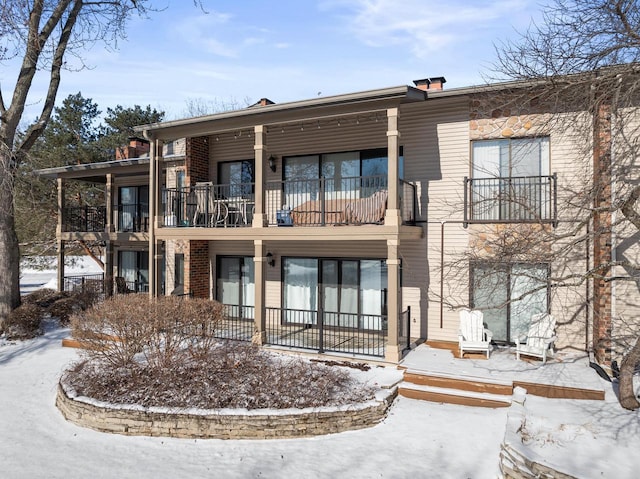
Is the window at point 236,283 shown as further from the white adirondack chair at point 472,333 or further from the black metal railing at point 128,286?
the white adirondack chair at point 472,333

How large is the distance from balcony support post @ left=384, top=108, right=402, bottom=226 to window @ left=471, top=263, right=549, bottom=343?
254cm

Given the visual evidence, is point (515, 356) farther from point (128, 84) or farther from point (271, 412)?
point (128, 84)

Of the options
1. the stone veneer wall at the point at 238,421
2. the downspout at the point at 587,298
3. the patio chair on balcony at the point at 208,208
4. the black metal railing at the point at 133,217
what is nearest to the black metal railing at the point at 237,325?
the patio chair on balcony at the point at 208,208

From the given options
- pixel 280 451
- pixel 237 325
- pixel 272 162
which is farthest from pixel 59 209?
pixel 280 451

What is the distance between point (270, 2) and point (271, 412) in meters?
9.63

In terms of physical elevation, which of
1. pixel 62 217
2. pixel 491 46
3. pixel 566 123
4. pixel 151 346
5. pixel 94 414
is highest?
pixel 491 46

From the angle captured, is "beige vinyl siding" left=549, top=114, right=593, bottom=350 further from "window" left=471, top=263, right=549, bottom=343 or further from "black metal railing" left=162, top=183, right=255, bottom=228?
"black metal railing" left=162, top=183, right=255, bottom=228

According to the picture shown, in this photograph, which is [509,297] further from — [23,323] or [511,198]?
[23,323]

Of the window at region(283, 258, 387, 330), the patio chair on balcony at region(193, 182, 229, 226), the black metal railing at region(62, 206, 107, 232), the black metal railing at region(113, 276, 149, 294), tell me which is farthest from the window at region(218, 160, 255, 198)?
the black metal railing at region(62, 206, 107, 232)

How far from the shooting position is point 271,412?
7.04 metres

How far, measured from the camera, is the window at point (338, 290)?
12.1 meters

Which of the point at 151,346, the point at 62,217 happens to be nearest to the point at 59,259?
the point at 62,217

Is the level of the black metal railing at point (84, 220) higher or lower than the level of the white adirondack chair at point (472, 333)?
higher

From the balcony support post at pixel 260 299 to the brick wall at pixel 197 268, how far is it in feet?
12.6
